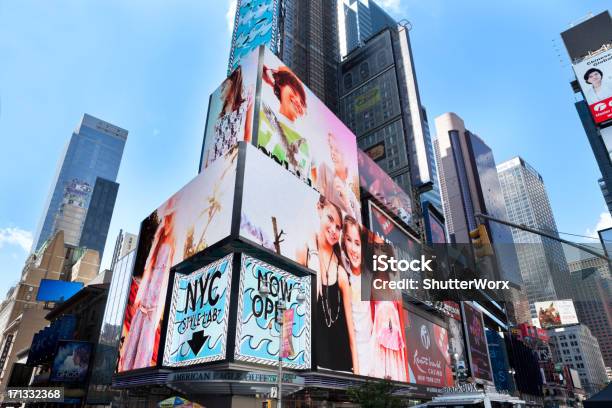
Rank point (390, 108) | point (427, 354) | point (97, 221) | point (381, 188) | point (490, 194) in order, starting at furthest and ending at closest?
point (97, 221), point (490, 194), point (390, 108), point (381, 188), point (427, 354)

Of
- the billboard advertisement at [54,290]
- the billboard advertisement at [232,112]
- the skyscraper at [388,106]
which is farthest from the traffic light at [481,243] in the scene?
the billboard advertisement at [54,290]

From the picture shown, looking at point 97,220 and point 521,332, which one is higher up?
point 97,220

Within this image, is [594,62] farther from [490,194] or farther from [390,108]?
[490,194]

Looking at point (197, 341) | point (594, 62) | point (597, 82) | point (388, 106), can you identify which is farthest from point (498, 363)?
point (197, 341)

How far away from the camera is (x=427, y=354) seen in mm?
42938

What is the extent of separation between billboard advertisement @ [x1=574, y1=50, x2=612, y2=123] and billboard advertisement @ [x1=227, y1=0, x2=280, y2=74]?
41477mm

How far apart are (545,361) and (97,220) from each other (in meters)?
192

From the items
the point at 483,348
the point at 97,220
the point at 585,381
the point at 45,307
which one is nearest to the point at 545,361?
the point at 585,381

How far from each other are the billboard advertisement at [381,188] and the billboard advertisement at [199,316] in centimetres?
2749

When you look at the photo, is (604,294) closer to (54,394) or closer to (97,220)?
(54,394)

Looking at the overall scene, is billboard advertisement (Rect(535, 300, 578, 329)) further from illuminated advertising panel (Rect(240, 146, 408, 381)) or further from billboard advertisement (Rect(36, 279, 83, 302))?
billboard advertisement (Rect(36, 279, 83, 302))

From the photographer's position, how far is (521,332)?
427 feet

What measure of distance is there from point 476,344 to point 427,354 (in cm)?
2971

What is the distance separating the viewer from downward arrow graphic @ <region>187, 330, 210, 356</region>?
23484mm
